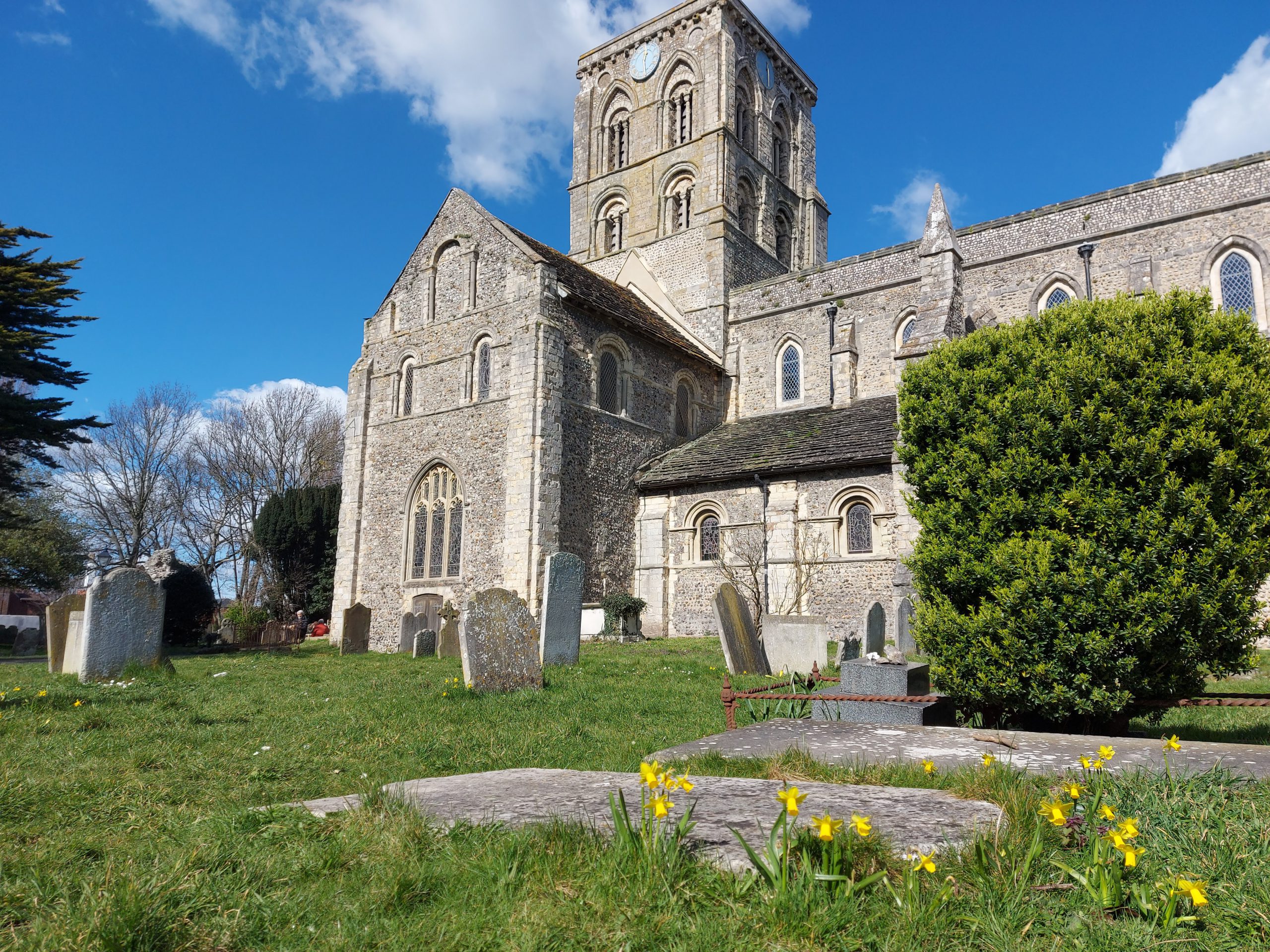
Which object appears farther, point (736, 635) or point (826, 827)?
point (736, 635)

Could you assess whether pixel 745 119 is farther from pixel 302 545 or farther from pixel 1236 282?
pixel 302 545

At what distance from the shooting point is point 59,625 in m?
12.2

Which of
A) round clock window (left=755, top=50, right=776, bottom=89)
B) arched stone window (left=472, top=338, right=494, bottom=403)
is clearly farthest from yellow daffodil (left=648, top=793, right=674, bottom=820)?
round clock window (left=755, top=50, right=776, bottom=89)

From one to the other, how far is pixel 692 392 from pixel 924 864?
21.4 metres

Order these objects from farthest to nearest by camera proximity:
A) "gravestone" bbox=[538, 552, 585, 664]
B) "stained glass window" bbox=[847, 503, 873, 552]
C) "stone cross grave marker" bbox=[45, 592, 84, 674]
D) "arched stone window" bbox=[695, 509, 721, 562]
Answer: "arched stone window" bbox=[695, 509, 721, 562] → "stained glass window" bbox=[847, 503, 873, 552] → "stone cross grave marker" bbox=[45, 592, 84, 674] → "gravestone" bbox=[538, 552, 585, 664]

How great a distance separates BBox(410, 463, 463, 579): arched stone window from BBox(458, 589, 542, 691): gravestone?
10.1 m

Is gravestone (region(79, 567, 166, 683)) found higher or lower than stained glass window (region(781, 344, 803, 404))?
lower

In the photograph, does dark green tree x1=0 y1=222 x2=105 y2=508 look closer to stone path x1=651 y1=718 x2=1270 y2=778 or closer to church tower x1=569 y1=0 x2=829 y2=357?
church tower x1=569 y1=0 x2=829 y2=357

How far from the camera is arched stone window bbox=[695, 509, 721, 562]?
1989 cm

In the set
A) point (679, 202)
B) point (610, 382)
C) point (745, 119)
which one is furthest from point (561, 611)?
point (745, 119)

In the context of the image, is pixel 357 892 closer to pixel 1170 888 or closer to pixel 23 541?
pixel 1170 888

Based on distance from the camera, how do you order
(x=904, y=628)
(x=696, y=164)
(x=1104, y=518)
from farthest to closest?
(x=696, y=164) → (x=904, y=628) → (x=1104, y=518)

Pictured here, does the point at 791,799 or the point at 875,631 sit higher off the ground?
the point at 875,631

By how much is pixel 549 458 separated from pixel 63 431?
16.7 m
